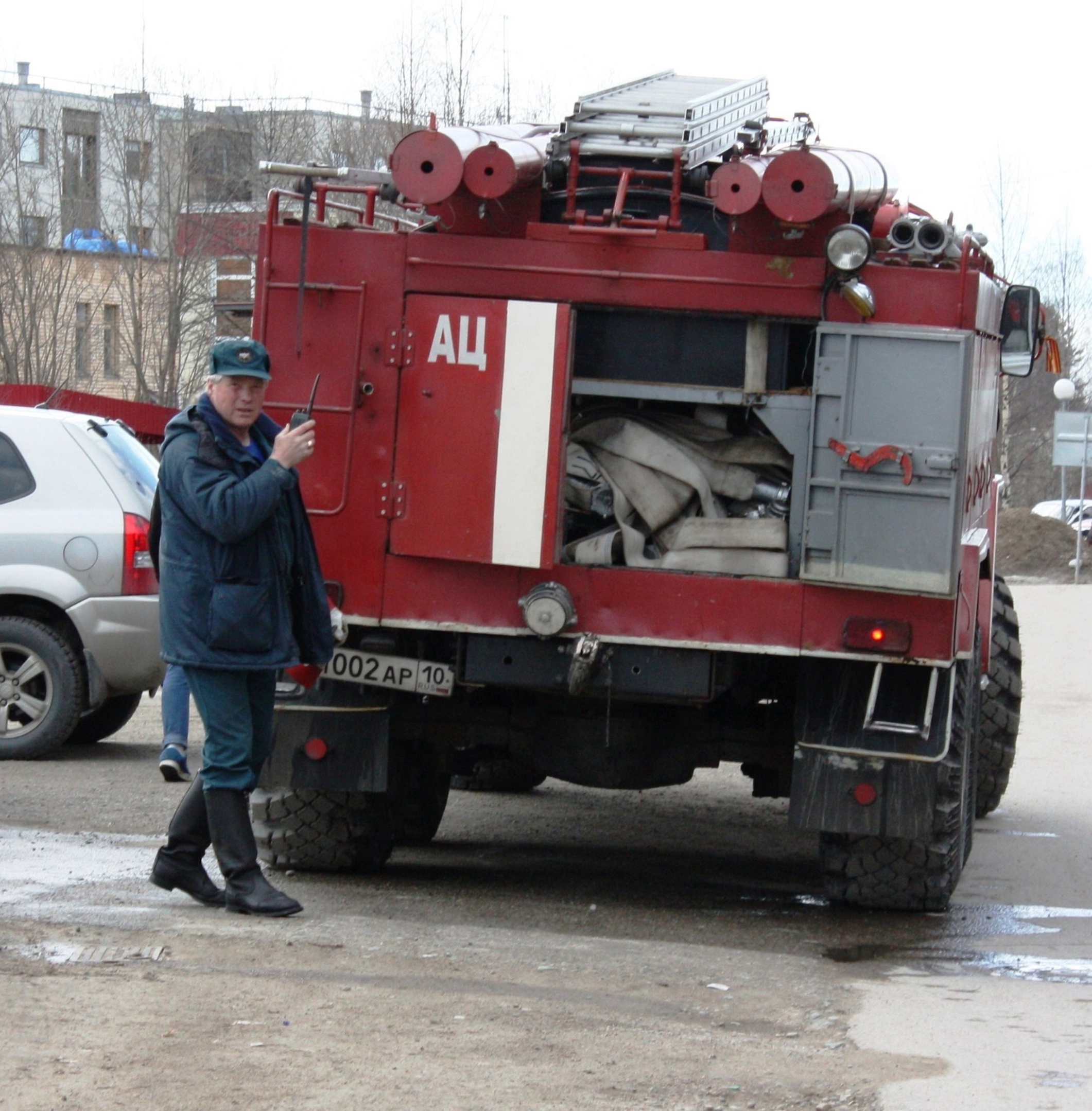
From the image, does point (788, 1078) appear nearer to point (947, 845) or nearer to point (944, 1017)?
point (944, 1017)

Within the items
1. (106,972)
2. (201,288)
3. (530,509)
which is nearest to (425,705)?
(530,509)

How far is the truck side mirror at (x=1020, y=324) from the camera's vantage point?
7.47 m

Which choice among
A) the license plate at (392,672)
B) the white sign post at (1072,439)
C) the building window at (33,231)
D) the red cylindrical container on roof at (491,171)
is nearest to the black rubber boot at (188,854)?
the license plate at (392,672)

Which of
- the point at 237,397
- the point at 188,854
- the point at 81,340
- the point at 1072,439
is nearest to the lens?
the point at 237,397

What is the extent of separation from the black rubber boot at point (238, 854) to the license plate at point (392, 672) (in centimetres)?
67

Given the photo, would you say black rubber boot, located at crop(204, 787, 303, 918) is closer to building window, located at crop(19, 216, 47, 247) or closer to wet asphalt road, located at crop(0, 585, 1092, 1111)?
wet asphalt road, located at crop(0, 585, 1092, 1111)

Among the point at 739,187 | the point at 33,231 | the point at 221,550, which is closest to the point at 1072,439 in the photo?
the point at 33,231

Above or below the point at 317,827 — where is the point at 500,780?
below

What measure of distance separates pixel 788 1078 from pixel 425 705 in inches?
110

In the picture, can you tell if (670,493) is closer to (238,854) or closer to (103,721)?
(238,854)

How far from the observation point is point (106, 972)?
516 cm

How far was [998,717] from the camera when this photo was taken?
9.52 metres

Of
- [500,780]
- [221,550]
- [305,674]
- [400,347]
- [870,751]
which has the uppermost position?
[400,347]

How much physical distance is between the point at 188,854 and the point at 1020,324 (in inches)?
148
